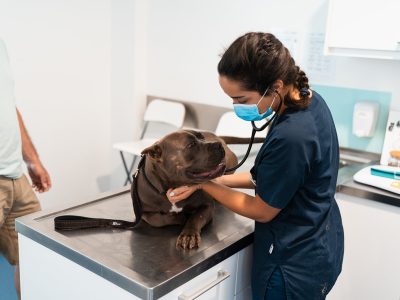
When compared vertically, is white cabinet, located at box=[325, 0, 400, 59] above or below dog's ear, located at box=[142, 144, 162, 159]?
above

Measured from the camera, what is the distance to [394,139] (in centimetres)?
205

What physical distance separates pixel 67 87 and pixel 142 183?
6.55ft

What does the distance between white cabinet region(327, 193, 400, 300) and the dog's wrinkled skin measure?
0.85m

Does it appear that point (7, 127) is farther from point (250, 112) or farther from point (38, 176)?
point (250, 112)

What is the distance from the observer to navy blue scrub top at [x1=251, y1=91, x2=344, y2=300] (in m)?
0.98

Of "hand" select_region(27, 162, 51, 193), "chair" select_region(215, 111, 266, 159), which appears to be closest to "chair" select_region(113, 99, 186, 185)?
"chair" select_region(215, 111, 266, 159)

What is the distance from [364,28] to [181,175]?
1236 mm

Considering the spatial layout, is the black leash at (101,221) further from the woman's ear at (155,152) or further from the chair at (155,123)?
the chair at (155,123)

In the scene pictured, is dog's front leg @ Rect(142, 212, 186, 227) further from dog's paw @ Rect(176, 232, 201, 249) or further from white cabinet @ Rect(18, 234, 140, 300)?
white cabinet @ Rect(18, 234, 140, 300)

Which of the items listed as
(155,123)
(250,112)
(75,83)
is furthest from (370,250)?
(75,83)

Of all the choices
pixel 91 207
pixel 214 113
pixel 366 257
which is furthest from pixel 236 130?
pixel 91 207

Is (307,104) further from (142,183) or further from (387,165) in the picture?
(387,165)

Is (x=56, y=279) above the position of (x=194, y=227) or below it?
below

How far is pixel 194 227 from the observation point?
1.15m
